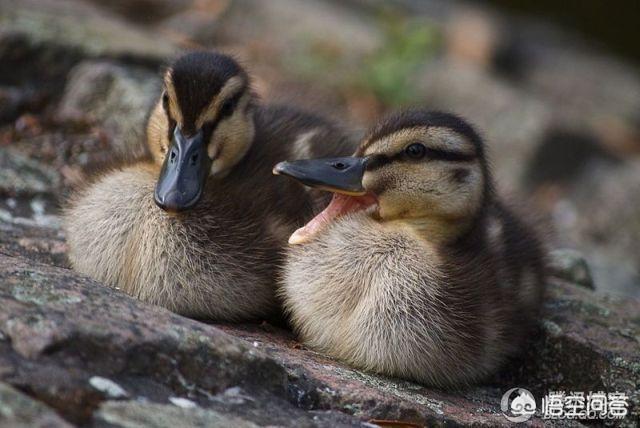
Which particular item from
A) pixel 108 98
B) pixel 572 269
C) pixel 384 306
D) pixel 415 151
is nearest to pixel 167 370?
pixel 384 306

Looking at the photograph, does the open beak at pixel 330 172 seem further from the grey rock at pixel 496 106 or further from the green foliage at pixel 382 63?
the grey rock at pixel 496 106

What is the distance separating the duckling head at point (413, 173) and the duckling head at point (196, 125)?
30 cm

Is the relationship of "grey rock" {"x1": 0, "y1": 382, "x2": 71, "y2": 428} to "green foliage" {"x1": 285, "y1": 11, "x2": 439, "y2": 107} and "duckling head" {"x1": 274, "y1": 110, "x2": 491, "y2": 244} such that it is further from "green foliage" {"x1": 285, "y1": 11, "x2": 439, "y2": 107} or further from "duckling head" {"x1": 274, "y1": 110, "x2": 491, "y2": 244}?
"green foliage" {"x1": 285, "y1": 11, "x2": 439, "y2": 107}

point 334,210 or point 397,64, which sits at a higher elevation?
point 397,64

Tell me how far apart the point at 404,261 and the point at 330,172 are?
1.38ft

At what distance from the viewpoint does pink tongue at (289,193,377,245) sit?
3.71 m

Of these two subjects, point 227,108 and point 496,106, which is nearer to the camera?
point 227,108

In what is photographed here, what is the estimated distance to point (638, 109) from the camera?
36.4 ft

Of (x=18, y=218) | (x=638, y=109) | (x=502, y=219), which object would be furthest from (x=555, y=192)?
(x=18, y=218)

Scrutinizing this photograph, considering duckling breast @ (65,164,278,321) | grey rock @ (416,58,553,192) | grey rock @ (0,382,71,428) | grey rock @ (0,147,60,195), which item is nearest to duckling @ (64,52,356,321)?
duckling breast @ (65,164,278,321)

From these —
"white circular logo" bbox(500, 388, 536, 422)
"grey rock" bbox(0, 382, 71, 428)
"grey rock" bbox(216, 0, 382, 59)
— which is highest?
"grey rock" bbox(216, 0, 382, 59)

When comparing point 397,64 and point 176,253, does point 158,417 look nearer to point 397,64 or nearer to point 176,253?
point 176,253

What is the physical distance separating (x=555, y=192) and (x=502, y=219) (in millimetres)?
4561

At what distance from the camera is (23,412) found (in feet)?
7.34
